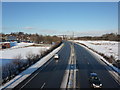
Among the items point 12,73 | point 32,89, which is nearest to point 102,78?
point 32,89

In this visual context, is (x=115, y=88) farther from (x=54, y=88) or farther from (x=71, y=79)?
(x=54, y=88)

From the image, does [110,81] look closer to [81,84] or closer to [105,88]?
[105,88]

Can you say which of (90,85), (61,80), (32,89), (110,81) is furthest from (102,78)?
(32,89)

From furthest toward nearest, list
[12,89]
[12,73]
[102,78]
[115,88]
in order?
[12,73] → [102,78] → [115,88] → [12,89]

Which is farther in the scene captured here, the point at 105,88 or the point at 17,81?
the point at 17,81

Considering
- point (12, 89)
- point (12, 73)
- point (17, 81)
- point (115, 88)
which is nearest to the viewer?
point (12, 89)

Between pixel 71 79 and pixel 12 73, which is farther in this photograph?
pixel 12 73

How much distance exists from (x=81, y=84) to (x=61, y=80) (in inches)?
107

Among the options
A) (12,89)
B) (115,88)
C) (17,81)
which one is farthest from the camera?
(17,81)

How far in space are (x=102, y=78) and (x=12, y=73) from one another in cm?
1268

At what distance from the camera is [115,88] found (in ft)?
51.7

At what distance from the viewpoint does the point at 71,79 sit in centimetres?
1847

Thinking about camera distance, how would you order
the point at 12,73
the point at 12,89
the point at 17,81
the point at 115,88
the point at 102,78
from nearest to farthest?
the point at 12,89 < the point at 115,88 < the point at 17,81 < the point at 102,78 < the point at 12,73

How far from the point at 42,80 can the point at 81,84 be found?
4.86m
